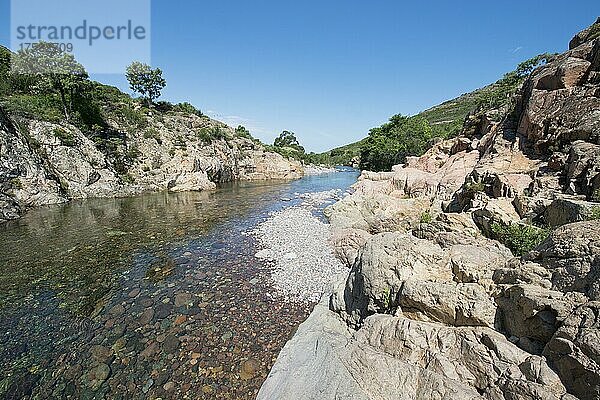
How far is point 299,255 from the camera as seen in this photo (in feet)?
56.1

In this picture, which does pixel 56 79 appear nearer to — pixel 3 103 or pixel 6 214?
pixel 3 103

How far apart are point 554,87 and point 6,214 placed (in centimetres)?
4316

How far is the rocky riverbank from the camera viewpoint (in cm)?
493

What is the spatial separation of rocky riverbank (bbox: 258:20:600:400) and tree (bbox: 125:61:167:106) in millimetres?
78588

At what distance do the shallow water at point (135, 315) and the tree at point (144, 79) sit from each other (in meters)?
60.6

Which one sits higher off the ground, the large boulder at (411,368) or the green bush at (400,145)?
the green bush at (400,145)

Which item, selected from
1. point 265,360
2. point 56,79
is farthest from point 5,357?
point 56,79

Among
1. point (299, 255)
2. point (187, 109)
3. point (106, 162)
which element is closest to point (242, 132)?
point (187, 109)

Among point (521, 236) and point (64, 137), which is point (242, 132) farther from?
point (521, 236)

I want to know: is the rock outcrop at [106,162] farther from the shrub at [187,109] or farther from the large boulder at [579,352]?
the large boulder at [579,352]

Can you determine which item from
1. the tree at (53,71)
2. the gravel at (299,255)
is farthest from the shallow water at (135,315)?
the tree at (53,71)

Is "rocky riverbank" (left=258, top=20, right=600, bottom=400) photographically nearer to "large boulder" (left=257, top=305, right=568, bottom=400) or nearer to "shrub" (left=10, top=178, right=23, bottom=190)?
"large boulder" (left=257, top=305, right=568, bottom=400)

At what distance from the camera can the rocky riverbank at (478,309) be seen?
493 centimetres

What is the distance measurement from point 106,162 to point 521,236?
160ft
